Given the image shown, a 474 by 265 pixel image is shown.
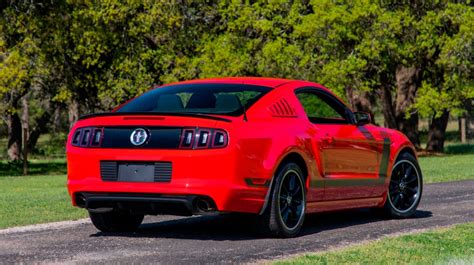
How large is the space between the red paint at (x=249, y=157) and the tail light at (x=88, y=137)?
5cm

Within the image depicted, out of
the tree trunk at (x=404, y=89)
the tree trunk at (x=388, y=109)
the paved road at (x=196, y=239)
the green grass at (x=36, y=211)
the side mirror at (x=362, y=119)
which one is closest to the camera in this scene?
the paved road at (x=196, y=239)

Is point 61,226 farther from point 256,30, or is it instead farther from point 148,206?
point 256,30

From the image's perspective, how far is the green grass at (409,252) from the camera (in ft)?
26.0

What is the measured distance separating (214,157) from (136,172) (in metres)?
0.76

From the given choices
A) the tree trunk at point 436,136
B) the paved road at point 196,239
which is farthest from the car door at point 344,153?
the tree trunk at point 436,136

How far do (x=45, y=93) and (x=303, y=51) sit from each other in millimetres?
11746

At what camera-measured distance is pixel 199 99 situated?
33.0 feet

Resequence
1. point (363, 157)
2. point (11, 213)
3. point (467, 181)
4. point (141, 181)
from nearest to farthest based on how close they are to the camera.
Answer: point (141, 181), point (363, 157), point (11, 213), point (467, 181)

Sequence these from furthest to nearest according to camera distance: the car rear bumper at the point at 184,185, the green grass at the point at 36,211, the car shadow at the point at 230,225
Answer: the green grass at the point at 36,211 < the car shadow at the point at 230,225 < the car rear bumper at the point at 184,185

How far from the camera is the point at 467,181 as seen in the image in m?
19.8

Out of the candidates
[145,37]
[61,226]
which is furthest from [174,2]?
[61,226]

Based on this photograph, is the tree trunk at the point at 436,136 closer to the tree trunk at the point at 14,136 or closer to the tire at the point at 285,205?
the tree trunk at the point at 14,136

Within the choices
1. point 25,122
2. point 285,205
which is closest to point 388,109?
point 25,122

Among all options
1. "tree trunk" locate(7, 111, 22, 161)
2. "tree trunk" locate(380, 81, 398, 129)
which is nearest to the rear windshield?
"tree trunk" locate(380, 81, 398, 129)
